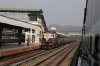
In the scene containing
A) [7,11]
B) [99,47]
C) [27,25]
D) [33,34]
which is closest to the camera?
[99,47]

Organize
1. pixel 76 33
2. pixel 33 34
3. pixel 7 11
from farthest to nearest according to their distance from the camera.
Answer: pixel 76 33
pixel 7 11
pixel 33 34

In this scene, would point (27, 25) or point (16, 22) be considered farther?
point (27, 25)

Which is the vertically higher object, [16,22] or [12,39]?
[16,22]

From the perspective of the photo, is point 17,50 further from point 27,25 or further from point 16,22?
point 27,25

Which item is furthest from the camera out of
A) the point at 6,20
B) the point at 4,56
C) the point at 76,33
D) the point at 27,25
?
the point at 76,33

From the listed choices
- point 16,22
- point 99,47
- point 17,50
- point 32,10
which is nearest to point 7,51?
point 17,50

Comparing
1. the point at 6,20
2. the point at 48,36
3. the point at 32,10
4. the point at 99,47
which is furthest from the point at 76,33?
the point at 99,47

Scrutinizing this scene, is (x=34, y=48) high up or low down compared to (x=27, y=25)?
down

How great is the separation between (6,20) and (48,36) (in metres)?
10.8

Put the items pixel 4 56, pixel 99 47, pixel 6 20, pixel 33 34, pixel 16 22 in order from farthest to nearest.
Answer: pixel 33 34 < pixel 16 22 < pixel 6 20 < pixel 4 56 < pixel 99 47

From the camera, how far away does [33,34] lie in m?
46.7

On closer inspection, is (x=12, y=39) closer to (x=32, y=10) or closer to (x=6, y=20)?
(x=32, y=10)

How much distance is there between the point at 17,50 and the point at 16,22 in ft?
15.4

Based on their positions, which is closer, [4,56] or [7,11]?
[4,56]
